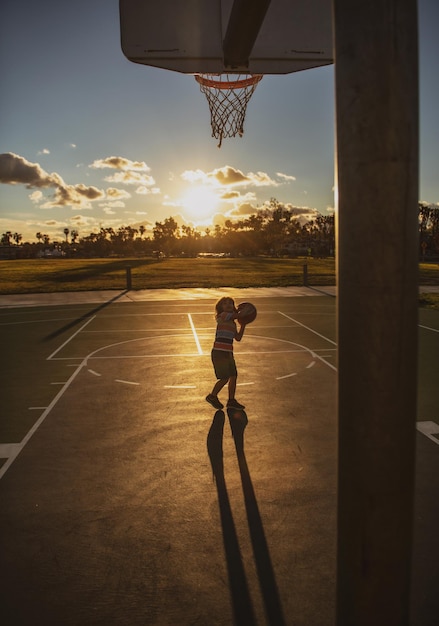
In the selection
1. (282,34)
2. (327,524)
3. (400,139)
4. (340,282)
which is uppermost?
(282,34)

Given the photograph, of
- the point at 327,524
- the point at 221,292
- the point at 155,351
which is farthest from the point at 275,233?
the point at 327,524

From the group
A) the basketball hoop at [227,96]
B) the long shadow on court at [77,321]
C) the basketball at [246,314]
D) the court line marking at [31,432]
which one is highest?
the basketball hoop at [227,96]

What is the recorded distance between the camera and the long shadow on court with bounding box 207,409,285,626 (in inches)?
160

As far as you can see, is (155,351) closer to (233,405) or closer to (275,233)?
(233,405)

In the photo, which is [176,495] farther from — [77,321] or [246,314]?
[77,321]

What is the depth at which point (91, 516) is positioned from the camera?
5.52 m

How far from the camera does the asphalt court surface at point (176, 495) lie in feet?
13.9

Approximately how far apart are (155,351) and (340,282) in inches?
477

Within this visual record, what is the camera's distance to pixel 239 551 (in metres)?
4.82

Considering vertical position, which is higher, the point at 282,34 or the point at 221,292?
the point at 282,34

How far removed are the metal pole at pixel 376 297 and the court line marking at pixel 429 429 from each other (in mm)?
5773

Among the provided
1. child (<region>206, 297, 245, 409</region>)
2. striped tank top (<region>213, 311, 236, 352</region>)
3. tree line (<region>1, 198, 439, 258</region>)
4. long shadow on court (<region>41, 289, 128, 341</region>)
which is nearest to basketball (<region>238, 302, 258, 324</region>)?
child (<region>206, 297, 245, 409</region>)

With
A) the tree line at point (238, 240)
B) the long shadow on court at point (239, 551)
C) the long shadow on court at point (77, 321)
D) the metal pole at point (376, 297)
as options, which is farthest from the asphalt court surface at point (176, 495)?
the tree line at point (238, 240)

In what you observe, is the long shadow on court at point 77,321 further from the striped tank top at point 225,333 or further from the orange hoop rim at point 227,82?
the orange hoop rim at point 227,82
